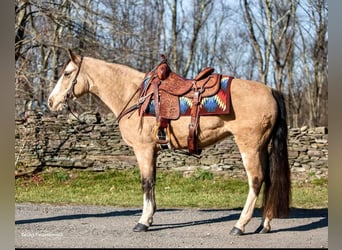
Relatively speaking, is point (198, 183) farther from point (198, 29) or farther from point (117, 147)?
point (198, 29)

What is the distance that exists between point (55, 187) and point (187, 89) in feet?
19.6

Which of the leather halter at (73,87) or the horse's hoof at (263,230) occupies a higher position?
the leather halter at (73,87)

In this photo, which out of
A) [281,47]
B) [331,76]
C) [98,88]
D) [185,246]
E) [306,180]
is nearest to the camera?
[331,76]

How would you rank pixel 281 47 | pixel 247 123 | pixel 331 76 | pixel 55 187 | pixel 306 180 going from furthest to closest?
pixel 281 47
pixel 306 180
pixel 55 187
pixel 247 123
pixel 331 76

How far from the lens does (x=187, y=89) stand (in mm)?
5047

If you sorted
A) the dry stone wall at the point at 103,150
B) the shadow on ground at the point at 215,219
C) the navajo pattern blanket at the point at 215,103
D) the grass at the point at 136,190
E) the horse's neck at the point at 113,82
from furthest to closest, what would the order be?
the dry stone wall at the point at 103,150 → the grass at the point at 136,190 → the shadow on ground at the point at 215,219 → the horse's neck at the point at 113,82 → the navajo pattern blanket at the point at 215,103

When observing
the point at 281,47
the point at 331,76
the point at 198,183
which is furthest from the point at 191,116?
the point at 281,47

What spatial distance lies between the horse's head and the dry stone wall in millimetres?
6203

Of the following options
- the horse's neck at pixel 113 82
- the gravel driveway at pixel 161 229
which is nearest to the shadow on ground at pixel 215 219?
the gravel driveway at pixel 161 229

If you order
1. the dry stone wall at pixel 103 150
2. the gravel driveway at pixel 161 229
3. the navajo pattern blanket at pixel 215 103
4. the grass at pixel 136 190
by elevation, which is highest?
the navajo pattern blanket at pixel 215 103

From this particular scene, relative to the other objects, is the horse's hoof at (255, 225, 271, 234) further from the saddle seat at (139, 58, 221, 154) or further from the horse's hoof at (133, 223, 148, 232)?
the horse's hoof at (133, 223, 148, 232)

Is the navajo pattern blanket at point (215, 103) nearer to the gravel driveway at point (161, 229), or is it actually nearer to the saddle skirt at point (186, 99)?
→ the saddle skirt at point (186, 99)

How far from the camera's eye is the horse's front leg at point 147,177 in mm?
5141

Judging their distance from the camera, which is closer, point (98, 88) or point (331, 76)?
point (331, 76)
